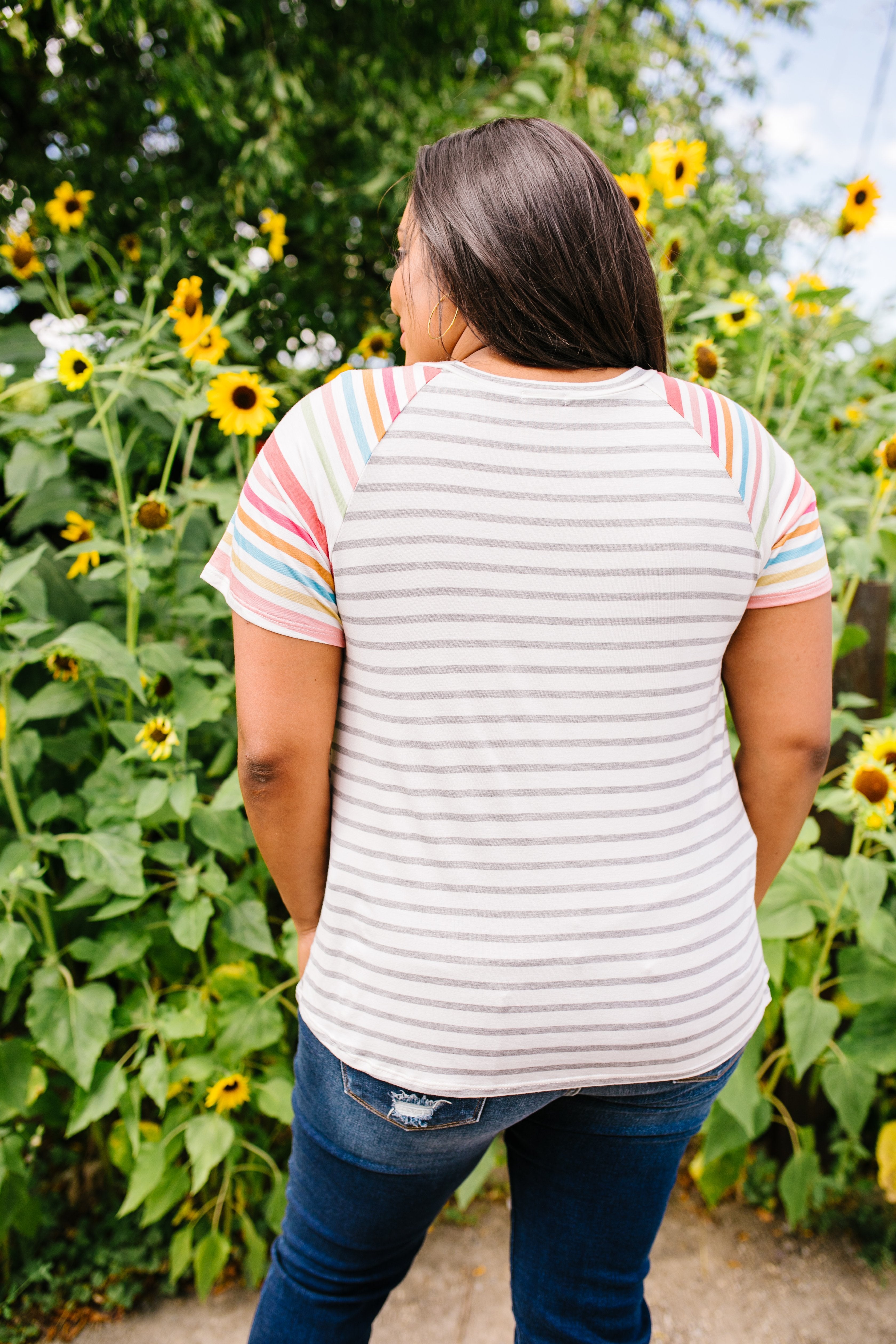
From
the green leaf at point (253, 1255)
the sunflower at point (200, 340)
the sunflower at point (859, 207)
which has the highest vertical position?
the sunflower at point (859, 207)

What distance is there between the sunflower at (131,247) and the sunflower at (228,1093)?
6.31 ft

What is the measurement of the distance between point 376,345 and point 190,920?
1496 millimetres

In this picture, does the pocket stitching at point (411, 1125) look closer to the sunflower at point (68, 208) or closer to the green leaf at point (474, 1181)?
the green leaf at point (474, 1181)

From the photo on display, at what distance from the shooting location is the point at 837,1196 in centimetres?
198

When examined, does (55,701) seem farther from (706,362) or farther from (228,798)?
(706,362)

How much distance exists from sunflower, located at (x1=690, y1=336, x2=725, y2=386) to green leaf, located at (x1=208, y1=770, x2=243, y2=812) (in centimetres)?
115

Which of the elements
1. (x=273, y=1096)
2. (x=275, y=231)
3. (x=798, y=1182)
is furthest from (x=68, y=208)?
(x=798, y=1182)

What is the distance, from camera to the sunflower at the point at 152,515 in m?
1.59

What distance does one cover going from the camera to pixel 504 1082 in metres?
0.77

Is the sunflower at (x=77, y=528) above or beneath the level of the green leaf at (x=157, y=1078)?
above

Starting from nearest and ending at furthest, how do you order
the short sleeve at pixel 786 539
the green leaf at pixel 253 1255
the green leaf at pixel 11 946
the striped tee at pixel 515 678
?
the striped tee at pixel 515 678 < the short sleeve at pixel 786 539 < the green leaf at pixel 11 946 < the green leaf at pixel 253 1255

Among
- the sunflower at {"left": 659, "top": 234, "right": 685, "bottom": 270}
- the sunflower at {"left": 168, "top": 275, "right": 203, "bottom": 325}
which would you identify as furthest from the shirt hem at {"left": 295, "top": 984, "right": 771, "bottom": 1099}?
the sunflower at {"left": 659, "top": 234, "right": 685, "bottom": 270}

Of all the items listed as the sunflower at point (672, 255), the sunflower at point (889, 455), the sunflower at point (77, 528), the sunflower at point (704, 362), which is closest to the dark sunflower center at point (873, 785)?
the sunflower at point (889, 455)

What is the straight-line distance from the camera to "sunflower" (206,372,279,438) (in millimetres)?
1576
